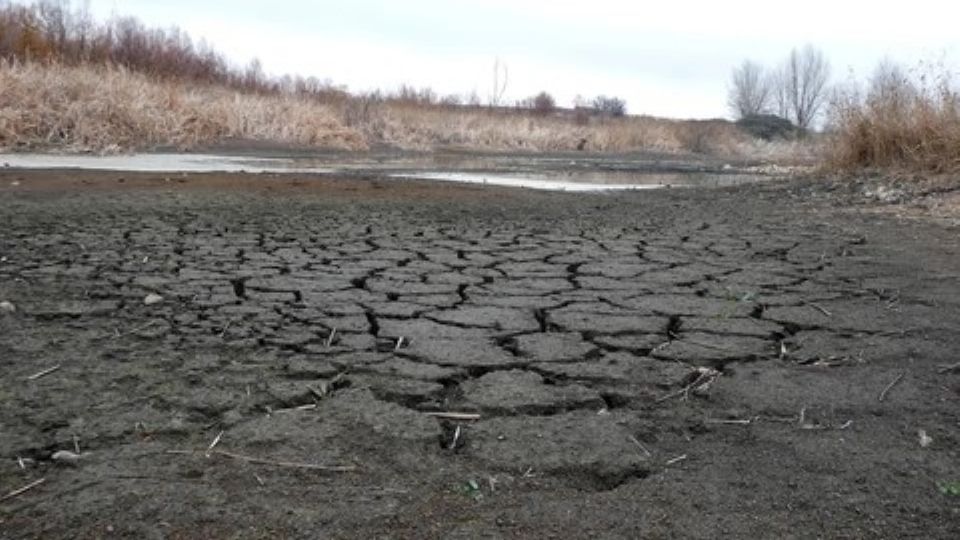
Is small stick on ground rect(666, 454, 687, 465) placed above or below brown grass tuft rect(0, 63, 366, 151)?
below

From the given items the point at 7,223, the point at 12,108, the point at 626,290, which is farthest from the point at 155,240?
the point at 12,108

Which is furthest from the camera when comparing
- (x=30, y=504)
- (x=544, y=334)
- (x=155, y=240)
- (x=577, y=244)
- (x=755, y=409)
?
(x=577, y=244)

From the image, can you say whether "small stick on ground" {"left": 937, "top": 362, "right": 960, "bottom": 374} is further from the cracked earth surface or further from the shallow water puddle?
the shallow water puddle

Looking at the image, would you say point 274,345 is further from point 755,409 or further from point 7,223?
point 7,223

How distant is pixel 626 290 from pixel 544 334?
961mm

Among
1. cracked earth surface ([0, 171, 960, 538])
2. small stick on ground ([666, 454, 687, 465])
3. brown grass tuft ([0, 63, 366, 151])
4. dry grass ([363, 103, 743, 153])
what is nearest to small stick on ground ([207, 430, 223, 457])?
cracked earth surface ([0, 171, 960, 538])

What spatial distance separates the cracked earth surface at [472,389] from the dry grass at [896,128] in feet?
15.2

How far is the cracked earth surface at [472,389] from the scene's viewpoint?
1.82m

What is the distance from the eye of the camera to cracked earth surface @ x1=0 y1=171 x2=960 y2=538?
182cm

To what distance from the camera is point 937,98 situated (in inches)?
373

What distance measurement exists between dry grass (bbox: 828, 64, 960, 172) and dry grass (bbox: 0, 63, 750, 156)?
37.9ft

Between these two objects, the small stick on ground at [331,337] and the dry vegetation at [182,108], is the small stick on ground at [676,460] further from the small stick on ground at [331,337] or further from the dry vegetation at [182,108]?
the dry vegetation at [182,108]

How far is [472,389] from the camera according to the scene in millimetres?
2553

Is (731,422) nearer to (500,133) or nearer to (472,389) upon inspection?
(472,389)
